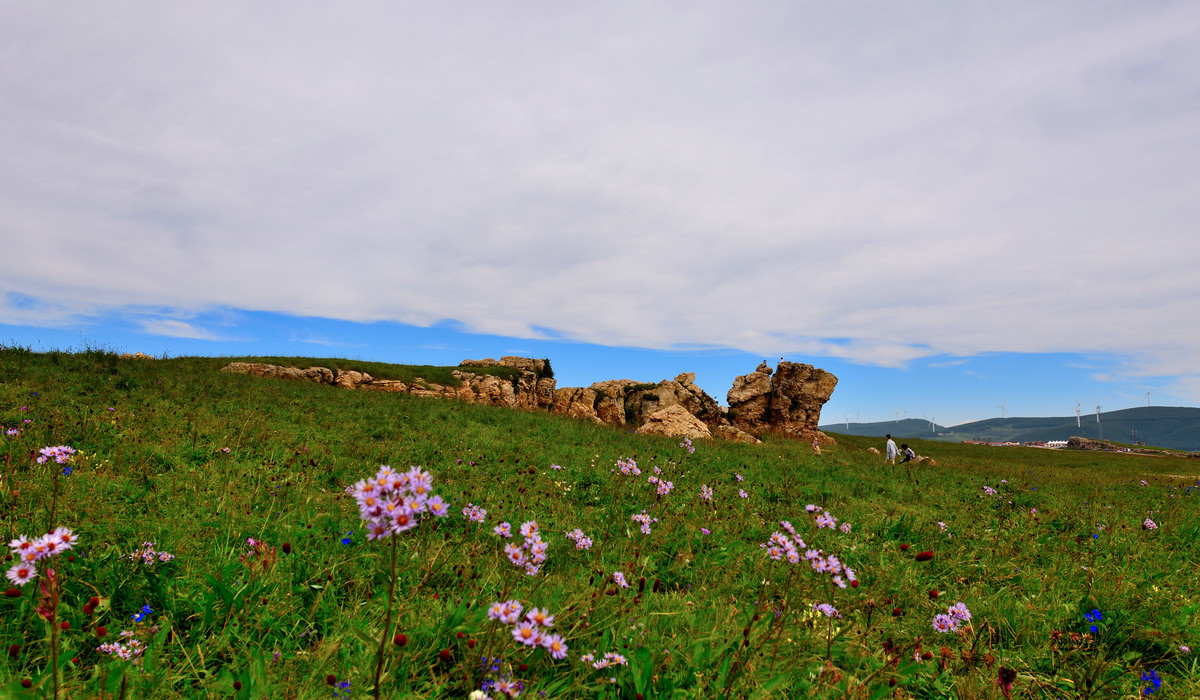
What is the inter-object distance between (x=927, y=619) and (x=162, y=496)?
906 centimetres

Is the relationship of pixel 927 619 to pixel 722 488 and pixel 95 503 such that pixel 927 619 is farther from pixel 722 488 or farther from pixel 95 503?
pixel 95 503

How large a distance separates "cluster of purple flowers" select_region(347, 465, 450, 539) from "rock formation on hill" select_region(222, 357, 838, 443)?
88.7 feet

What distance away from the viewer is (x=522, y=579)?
4785mm

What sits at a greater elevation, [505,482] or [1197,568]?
[505,482]

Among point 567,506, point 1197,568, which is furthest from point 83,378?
point 1197,568

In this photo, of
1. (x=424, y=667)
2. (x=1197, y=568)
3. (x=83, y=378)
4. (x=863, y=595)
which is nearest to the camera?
(x=424, y=667)

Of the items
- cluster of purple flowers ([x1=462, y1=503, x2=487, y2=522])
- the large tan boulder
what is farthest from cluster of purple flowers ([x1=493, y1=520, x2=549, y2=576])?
the large tan boulder

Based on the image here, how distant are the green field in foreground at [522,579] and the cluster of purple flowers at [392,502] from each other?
0.03 meters

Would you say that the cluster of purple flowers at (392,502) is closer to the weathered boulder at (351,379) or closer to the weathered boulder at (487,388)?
the weathered boulder at (351,379)

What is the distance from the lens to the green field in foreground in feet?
10.2

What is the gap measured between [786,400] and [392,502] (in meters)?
47.5

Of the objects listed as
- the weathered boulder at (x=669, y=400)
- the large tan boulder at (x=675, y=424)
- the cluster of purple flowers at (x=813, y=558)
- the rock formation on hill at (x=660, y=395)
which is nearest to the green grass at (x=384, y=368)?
the rock formation on hill at (x=660, y=395)

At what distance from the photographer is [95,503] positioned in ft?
17.9

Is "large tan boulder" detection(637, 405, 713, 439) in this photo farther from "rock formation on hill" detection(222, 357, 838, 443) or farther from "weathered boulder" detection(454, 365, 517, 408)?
"weathered boulder" detection(454, 365, 517, 408)
